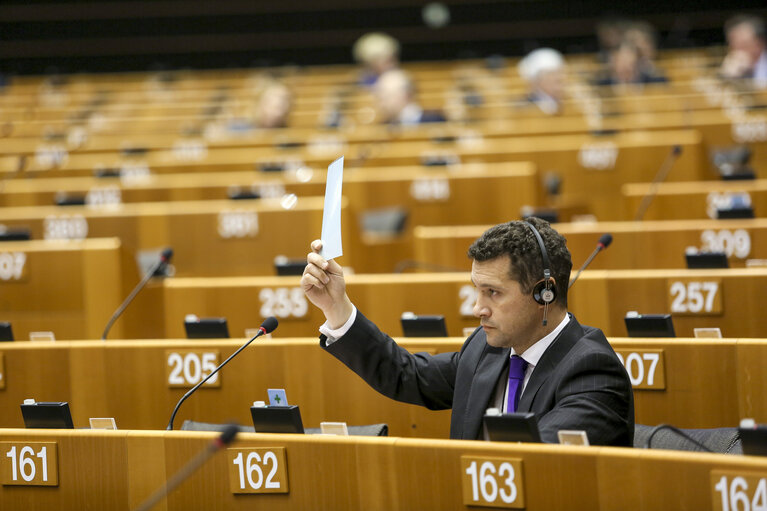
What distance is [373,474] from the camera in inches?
57.7

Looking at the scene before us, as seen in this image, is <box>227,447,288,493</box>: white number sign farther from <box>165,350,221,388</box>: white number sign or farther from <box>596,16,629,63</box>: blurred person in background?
<box>596,16,629,63</box>: blurred person in background

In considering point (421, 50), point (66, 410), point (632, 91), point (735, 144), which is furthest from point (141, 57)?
point (66, 410)

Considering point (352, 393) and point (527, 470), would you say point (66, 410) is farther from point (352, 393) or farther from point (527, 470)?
point (527, 470)

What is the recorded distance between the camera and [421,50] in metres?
8.73

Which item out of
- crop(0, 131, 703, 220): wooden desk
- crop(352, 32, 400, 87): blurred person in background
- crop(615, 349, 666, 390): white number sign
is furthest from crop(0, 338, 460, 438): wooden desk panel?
crop(352, 32, 400, 87): blurred person in background

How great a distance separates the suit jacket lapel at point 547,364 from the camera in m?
1.64

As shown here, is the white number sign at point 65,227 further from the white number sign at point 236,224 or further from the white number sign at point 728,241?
the white number sign at point 728,241

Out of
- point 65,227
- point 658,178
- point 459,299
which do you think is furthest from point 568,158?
point 65,227

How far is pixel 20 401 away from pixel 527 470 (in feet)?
4.94

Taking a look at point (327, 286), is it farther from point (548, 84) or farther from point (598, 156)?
point (548, 84)

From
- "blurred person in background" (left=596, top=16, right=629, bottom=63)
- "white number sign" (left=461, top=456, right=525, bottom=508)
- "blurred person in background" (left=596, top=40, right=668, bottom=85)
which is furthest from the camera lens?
"blurred person in background" (left=596, top=16, right=629, bottom=63)

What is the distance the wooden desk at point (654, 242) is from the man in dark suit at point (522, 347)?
3.62 feet

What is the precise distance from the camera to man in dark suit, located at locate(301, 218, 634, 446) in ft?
5.18

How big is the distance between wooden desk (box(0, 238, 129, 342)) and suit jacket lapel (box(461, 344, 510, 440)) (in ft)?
5.46
